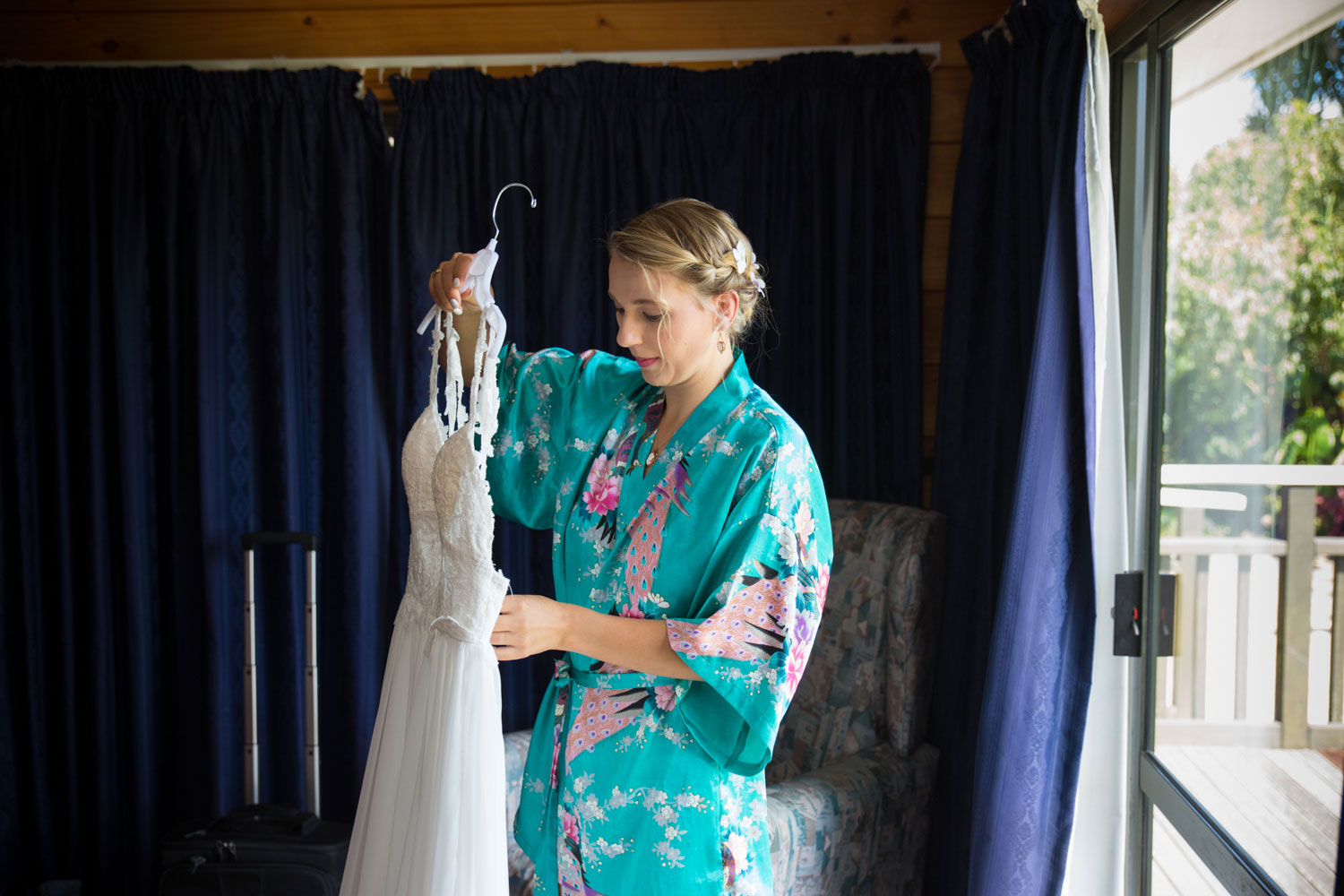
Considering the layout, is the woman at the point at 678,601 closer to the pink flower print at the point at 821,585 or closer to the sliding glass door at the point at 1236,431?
the pink flower print at the point at 821,585

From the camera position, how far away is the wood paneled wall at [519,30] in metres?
2.20

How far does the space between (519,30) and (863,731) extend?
70.3 inches

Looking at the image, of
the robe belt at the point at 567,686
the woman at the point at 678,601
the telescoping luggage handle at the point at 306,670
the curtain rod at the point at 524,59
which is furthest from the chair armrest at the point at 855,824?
the curtain rod at the point at 524,59

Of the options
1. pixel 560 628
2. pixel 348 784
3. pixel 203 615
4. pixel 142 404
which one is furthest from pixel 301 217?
pixel 560 628

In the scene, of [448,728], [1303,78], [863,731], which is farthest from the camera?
[863,731]

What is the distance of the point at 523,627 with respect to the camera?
1.10 metres

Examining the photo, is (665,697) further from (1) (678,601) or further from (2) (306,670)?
(2) (306,670)

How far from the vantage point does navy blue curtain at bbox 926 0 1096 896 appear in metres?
1.47

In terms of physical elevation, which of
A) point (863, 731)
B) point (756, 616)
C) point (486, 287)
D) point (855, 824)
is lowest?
point (855, 824)

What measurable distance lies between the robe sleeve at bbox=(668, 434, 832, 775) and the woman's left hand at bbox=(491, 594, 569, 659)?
0.48ft

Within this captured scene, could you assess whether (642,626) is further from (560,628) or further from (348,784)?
(348,784)

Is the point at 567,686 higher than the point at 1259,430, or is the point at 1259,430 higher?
the point at 1259,430

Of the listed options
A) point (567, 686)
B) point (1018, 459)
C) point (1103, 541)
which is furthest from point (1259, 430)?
point (567, 686)

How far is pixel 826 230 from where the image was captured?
7.18 ft
